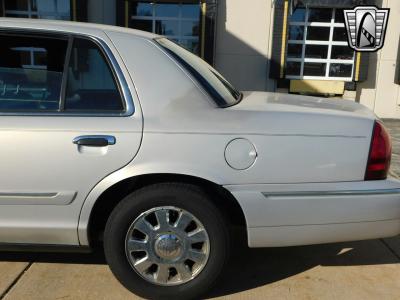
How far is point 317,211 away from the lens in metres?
2.91

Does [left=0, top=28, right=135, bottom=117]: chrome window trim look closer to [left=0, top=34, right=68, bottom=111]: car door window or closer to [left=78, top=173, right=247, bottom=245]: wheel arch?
[left=0, top=34, right=68, bottom=111]: car door window

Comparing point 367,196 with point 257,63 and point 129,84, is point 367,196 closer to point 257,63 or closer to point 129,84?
point 129,84

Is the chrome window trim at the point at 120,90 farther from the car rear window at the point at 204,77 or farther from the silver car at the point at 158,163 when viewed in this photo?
the car rear window at the point at 204,77

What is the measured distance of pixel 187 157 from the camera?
9.19ft

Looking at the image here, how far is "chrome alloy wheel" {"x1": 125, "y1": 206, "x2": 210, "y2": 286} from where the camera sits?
114 inches

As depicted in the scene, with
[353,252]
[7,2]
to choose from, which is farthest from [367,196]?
[7,2]

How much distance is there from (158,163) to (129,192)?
0.31 metres

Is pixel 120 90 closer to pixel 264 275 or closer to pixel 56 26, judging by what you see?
pixel 56 26

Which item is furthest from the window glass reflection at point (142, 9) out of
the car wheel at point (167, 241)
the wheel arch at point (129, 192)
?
the car wheel at point (167, 241)

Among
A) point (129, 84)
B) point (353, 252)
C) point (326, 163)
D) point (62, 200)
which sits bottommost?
point (353, 252)

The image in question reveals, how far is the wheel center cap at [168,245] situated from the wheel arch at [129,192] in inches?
13.3

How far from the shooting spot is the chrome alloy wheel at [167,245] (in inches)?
114

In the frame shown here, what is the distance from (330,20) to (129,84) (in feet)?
29.9

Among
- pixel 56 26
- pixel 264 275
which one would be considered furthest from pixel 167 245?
pixel 56 26
